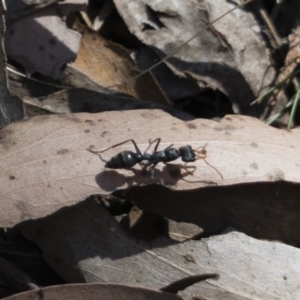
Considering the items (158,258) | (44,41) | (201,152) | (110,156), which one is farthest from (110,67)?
(158,258)

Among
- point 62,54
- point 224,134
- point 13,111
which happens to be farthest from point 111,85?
point 224,134

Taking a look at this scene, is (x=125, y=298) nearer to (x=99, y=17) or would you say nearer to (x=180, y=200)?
(x=180, y=200)

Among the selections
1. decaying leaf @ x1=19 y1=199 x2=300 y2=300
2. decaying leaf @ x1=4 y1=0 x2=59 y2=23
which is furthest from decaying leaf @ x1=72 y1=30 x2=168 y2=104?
decaying leaf @ x1=19 y1=199 x2=300 y2=300

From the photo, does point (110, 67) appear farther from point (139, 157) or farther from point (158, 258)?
point (158, 258)

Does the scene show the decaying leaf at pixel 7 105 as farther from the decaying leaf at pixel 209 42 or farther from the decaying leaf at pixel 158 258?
the decaying leaf at pixel 209 42

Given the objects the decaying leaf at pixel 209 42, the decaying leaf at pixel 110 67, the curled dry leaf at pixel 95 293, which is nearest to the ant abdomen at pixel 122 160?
the curled dry leaf at pixel 95 293
